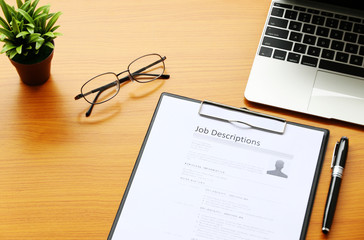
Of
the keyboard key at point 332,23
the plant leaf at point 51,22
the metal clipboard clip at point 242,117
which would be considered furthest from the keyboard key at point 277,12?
the plant leaf at point 51,22

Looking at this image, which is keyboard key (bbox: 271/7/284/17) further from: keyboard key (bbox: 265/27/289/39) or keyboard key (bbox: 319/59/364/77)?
keyboard key (bbox: 319/59/364/77)

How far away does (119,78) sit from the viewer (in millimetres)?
1029

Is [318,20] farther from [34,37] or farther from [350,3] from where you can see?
[34,37]

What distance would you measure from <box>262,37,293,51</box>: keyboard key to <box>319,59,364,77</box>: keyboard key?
0.27ft

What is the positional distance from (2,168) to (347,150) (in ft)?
2.32

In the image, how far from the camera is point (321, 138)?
91 centimetres

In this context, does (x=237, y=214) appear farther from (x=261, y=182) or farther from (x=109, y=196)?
(x=109, y=196)

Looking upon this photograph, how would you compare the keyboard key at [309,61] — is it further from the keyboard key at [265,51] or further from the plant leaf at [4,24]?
the plant leaf at [4,24]

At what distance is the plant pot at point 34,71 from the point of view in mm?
956

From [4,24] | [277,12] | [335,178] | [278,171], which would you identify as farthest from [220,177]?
[4,24]

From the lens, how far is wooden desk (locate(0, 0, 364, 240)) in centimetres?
87

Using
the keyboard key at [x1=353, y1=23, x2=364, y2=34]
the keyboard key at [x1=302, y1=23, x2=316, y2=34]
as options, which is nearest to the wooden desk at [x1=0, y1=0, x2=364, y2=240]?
the keyboard key at [x1=302, y1=23, x2=316, y2=34]

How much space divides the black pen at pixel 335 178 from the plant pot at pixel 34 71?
2.09 feet

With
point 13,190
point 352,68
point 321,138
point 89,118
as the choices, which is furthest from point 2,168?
point 352,68
